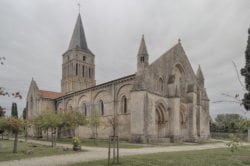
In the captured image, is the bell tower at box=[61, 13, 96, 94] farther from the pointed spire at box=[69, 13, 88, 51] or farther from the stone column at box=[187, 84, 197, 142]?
the stone column at box=[187, 84, 197, 142]

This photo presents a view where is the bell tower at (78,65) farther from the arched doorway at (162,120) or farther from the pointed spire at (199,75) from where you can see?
the arched doorway at (162,120)

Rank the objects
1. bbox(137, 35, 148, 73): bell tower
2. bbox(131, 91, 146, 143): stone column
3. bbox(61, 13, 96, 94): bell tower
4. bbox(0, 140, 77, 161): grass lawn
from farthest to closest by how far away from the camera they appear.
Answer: bbox(61, 13, 96, 94): bell tower
bbox(137, 35, 148, 73): bell tower
bbox(131, 91, 146, 143): stone column
bbox(0, 140, 77, 161): grass lawn

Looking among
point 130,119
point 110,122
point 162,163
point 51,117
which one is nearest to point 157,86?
point 130,119

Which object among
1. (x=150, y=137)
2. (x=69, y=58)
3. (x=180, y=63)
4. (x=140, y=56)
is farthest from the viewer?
(x=69, y=58)

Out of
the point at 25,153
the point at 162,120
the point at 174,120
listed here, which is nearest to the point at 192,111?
the point at 174,120

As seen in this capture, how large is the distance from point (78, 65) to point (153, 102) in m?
35.8

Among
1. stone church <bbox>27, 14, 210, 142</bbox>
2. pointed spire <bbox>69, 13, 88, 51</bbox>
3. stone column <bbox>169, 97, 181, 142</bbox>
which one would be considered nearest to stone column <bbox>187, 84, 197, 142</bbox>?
stone church <bbox>27, 14, 210, 142</bbox>

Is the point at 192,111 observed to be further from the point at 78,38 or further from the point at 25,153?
the point at 78,38

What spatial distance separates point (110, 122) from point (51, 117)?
10.0 metres

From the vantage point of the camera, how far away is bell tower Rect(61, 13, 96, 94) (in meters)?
62.3

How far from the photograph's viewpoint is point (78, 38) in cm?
6469

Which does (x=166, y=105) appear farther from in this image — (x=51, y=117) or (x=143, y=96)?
(x=51, y=117)

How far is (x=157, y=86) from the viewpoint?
33406 mm

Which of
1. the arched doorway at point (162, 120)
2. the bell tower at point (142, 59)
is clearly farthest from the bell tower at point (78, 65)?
the bell tower at point (142, 59)
